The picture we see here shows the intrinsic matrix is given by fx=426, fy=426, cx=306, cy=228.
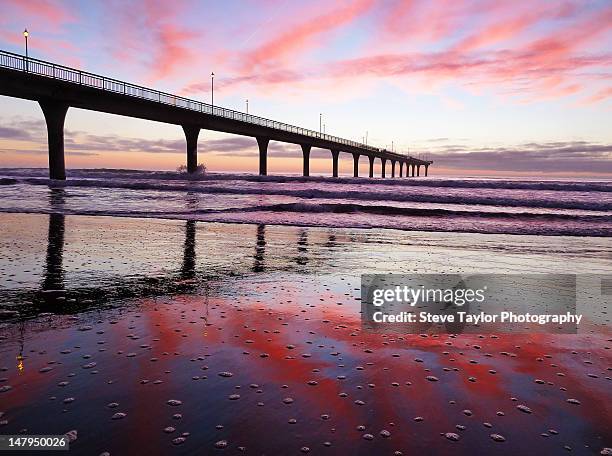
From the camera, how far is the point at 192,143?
5888cm

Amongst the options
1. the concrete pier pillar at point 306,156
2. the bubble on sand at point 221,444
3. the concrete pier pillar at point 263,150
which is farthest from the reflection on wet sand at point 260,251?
the concrete pier pillar at point 306,156

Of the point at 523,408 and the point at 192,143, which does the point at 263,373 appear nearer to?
the point at 523,408

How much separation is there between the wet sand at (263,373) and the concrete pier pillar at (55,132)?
41076mm

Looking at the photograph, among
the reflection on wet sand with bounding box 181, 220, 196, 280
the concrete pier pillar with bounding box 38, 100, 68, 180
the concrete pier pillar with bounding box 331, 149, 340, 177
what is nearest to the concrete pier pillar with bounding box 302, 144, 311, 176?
the concrete pier pillar with bounding box 331, 149, 340, 177

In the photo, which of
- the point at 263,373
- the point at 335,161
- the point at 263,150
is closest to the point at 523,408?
the point at 263,373

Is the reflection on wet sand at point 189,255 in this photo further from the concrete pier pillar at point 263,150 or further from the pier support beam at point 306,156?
the pier support beam at point 306,156

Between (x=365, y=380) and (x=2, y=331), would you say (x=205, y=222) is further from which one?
(x=365, y=380)

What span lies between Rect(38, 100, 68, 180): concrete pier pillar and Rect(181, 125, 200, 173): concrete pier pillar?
16.8 meters

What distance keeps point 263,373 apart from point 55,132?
4700 cm

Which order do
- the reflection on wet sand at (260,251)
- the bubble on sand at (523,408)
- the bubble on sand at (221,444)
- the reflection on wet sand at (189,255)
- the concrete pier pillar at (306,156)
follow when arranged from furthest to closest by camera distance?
the concrete pier pillar at (306,156)
the reflection on wet sand at (260,251)
the reflection on wet sand at (189,255)
the bubble on sand at (523,408)
the bubble on sand at (221,444)

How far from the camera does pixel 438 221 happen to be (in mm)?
17250

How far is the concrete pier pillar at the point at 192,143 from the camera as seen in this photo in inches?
2285

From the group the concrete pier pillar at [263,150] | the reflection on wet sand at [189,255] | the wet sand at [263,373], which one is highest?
the concrete pier pillar at [263,150]

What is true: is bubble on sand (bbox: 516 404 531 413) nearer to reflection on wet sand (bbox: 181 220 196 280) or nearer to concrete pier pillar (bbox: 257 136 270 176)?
reflection on wet sand (bbox: 181 220 196 280)
